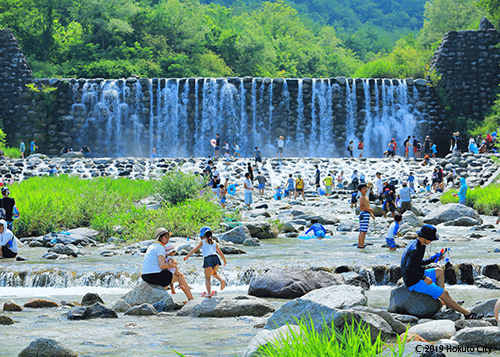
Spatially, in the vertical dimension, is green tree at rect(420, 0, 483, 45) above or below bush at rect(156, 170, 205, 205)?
above

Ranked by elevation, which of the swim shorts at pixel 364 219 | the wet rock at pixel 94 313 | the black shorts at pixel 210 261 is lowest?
the wet rock at pixel 94 313

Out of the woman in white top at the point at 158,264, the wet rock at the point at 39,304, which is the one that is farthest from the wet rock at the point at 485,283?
the wet rock at the point at 39,304

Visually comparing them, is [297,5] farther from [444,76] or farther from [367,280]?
[367,280]

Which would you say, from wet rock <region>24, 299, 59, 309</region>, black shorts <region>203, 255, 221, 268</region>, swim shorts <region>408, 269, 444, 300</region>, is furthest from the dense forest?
wet rock <region>24, 299, 59, 309</region>

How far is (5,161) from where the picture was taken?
1261 inches

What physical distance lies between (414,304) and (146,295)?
4.03 m

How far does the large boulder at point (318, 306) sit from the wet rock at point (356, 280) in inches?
94.4

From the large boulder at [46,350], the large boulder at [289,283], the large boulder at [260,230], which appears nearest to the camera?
the large boulder at [46,350]

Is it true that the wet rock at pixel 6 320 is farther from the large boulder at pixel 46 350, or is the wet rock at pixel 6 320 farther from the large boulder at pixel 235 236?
the large boulder at pixel 235 236

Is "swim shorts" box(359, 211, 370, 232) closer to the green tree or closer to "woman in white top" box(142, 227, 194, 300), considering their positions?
→ "woman in white top" box(142, 227, 194, 300)

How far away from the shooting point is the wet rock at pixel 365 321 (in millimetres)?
5449

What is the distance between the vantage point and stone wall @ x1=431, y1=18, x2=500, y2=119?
41.2 metres

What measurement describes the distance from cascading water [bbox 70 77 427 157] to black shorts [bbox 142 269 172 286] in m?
32.4

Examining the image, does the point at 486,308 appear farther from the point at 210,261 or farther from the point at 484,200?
the point at 484,200
